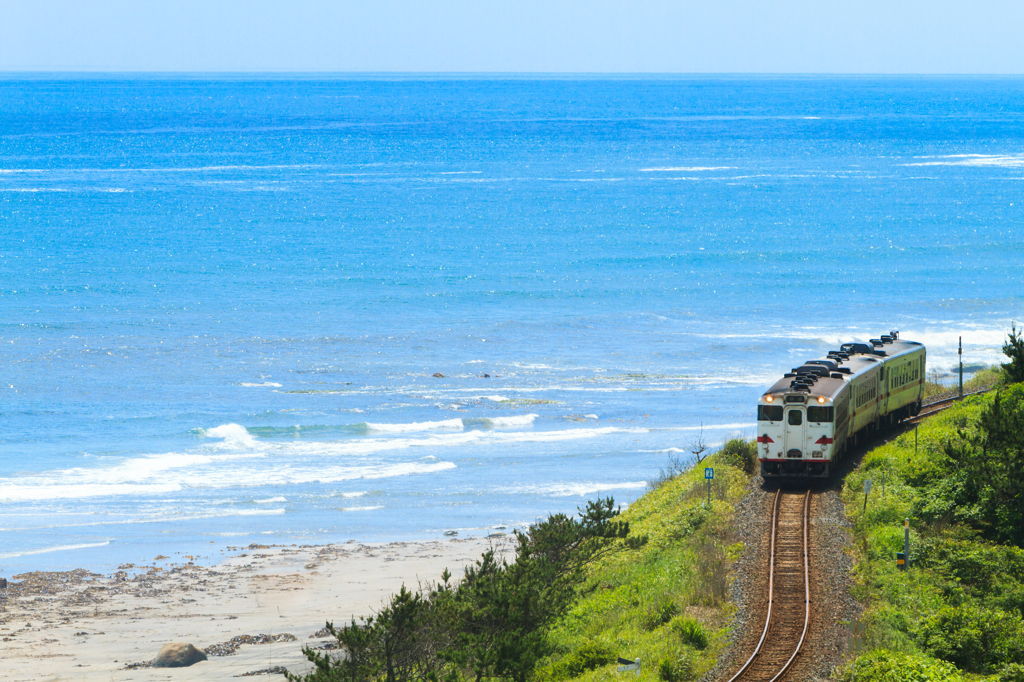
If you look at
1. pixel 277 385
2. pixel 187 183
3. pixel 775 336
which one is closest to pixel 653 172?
pixel 187 183

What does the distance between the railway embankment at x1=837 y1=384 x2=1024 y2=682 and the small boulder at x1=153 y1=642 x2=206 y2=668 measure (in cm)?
1338

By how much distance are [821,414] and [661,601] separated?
29.3ft

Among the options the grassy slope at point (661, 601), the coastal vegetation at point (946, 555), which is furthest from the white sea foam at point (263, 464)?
the coastal vegetation at point (946, 555)

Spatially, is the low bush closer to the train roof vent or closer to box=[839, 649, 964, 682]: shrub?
box=[839, 649, 964, 682]: shrub

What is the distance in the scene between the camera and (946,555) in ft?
69.9

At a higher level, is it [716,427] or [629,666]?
[716,427]

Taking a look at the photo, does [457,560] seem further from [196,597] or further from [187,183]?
[187,183]

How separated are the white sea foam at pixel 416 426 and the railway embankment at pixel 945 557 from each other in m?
18.4

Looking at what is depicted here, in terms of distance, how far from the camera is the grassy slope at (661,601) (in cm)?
1794

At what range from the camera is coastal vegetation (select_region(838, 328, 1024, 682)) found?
16.8 m

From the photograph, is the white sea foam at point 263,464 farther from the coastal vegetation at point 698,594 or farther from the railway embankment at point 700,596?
the railway embankment at point 700,596

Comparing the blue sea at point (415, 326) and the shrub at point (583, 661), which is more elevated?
the blue sea at point (415, 326)

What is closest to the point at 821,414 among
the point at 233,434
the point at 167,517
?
the point at 167,517

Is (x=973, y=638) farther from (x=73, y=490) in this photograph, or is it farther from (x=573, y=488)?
(x=73, y=490)
